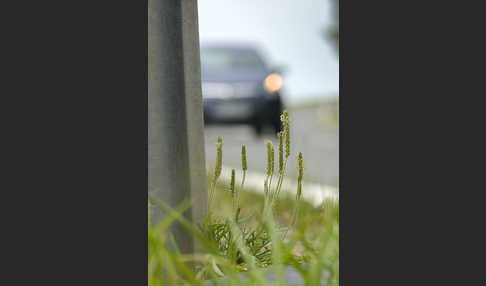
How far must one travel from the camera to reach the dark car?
2021 mm

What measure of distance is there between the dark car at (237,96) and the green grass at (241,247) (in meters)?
0.40

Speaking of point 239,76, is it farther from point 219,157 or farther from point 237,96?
point 219,157

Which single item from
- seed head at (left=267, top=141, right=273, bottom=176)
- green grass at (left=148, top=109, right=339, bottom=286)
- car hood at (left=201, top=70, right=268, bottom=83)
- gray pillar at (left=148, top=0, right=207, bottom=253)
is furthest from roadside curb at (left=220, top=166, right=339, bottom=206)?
car hood at (left=201, top=70, right=268, bottom=83)

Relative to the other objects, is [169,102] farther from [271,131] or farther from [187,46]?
[271,131]

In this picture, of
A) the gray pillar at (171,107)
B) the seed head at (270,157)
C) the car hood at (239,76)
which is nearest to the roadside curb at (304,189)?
the seed head at (270,157)

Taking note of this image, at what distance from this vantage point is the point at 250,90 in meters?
3.03

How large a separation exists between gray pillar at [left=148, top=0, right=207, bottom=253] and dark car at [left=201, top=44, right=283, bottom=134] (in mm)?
334

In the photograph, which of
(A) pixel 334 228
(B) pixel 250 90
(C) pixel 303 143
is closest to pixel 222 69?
(B) pixel 250 90

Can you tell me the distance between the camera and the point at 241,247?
1311 mm

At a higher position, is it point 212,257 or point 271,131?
point 271,131

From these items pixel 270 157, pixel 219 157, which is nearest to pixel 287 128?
pixel 270 157

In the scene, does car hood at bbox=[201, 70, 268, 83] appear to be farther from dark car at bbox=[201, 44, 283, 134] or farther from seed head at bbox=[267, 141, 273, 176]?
seed head at bbox=[267, 141, 273, 176]

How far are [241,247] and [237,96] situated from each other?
1.65 meters

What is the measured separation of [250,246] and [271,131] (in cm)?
58
